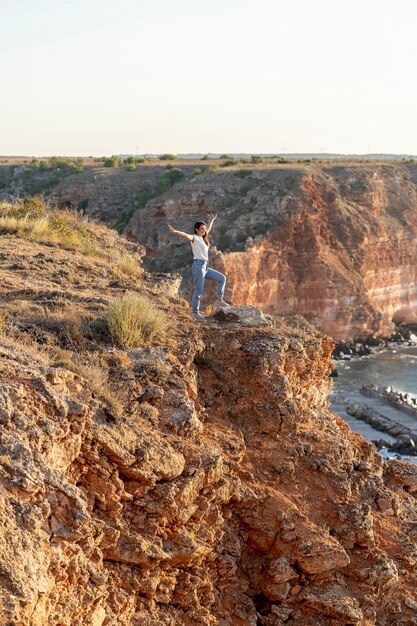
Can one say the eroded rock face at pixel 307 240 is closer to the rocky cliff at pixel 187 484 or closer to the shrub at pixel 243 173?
the shrub at pixel 243 173

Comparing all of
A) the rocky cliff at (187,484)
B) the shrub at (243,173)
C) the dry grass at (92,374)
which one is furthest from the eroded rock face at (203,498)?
the shrub at (243,173)

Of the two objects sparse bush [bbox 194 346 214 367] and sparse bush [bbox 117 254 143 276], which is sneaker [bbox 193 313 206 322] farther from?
sparse bush [bbox 117 254 143 276]

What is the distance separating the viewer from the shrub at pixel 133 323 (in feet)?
26.7

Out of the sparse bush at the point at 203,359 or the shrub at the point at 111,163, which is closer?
the sparse bush at the point at 203,359

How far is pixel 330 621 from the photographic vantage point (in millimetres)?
7102

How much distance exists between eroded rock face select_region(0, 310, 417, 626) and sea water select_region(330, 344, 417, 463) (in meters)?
33.1

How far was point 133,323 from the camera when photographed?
827 cm

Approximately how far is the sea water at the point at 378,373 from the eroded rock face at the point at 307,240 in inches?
140

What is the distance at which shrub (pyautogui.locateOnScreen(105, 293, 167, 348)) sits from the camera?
8.15m

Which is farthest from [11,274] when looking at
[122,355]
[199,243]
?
[122,355]

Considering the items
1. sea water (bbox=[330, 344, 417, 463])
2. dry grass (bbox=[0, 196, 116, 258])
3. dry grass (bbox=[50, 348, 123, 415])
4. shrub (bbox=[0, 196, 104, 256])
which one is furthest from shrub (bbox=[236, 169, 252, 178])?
dry grass (bbox=[50, 348, 123, 415])

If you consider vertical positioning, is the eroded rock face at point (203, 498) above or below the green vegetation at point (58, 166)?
below

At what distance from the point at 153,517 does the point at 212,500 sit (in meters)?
0.77

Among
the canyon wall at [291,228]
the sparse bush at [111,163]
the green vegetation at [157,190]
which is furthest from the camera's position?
the sparse bush at [111,163]
